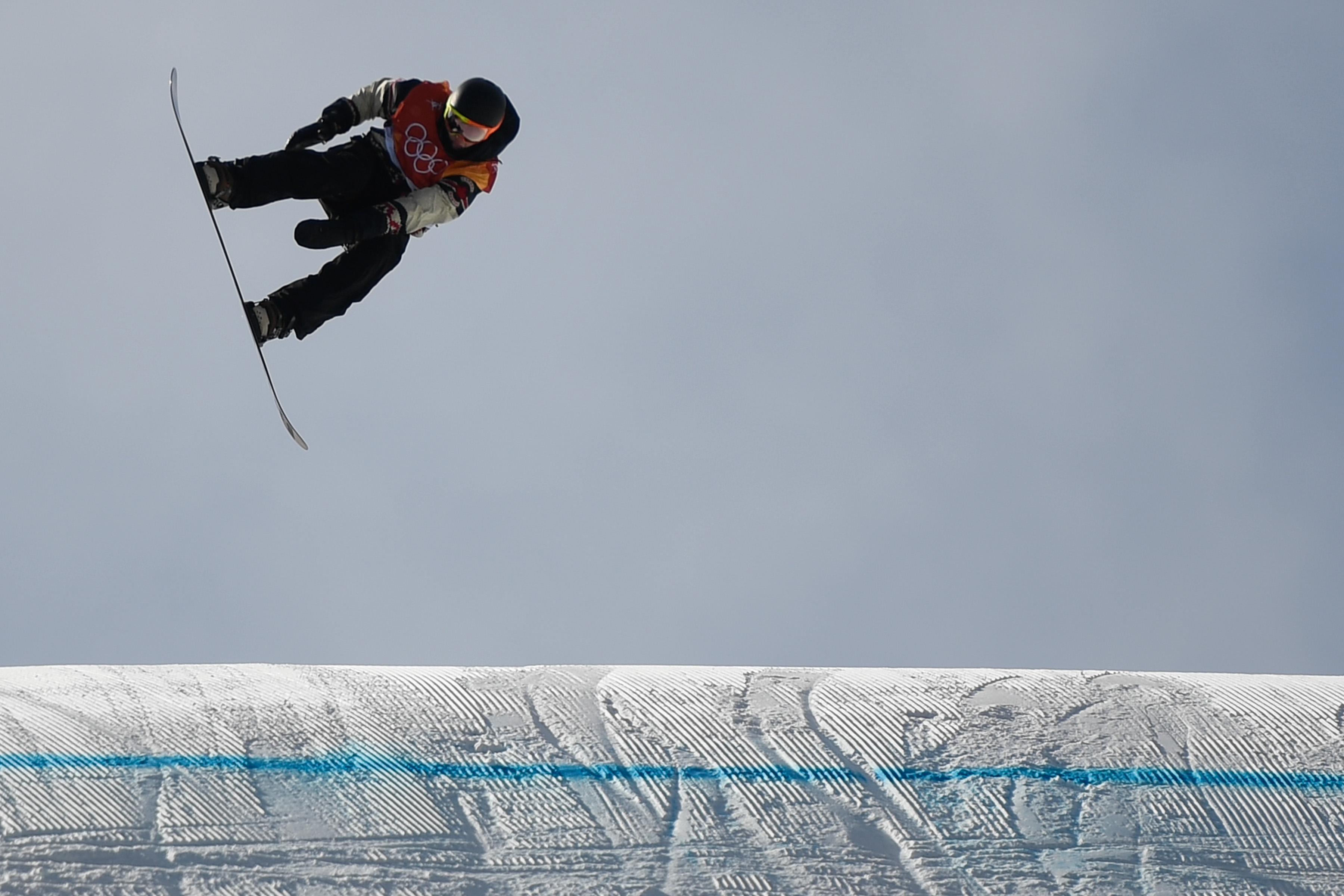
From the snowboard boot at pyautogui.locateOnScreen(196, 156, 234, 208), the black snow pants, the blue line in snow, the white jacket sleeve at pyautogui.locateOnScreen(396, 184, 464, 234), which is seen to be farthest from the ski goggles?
the blue line in snow

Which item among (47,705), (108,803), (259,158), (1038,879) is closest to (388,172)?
(259,158)

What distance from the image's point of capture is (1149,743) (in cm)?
394


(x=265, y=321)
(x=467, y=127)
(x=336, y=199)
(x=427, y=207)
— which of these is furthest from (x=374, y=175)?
(x=265, y=321)

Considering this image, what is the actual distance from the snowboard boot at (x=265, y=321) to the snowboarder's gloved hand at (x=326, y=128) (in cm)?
67

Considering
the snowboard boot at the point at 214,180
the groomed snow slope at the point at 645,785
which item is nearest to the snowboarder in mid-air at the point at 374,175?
the snowboard boot at the point at 214,180

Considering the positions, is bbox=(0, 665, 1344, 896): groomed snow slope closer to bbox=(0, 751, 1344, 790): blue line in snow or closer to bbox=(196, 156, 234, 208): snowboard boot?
bbox=(0, 751, 1344, 790): blue line in snow

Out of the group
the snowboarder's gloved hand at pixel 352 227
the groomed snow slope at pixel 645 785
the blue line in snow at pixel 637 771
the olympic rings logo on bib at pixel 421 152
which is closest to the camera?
the groomed snow slope at pixel 645 785

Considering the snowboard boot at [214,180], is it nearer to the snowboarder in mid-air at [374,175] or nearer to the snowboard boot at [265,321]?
the snowboarder in mid-air at [374,175]

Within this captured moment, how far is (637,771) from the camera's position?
3666 millimetres

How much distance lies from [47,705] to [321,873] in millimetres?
971

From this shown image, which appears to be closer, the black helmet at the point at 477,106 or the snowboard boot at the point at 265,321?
the black helmet at the point at 477,106

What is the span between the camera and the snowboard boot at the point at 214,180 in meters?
6.11

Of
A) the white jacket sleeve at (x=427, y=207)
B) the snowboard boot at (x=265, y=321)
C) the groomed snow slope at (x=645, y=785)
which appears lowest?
the groomed snow slope at (x=645, y=785)

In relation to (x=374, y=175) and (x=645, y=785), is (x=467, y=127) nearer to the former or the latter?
(x=374, y=175)
